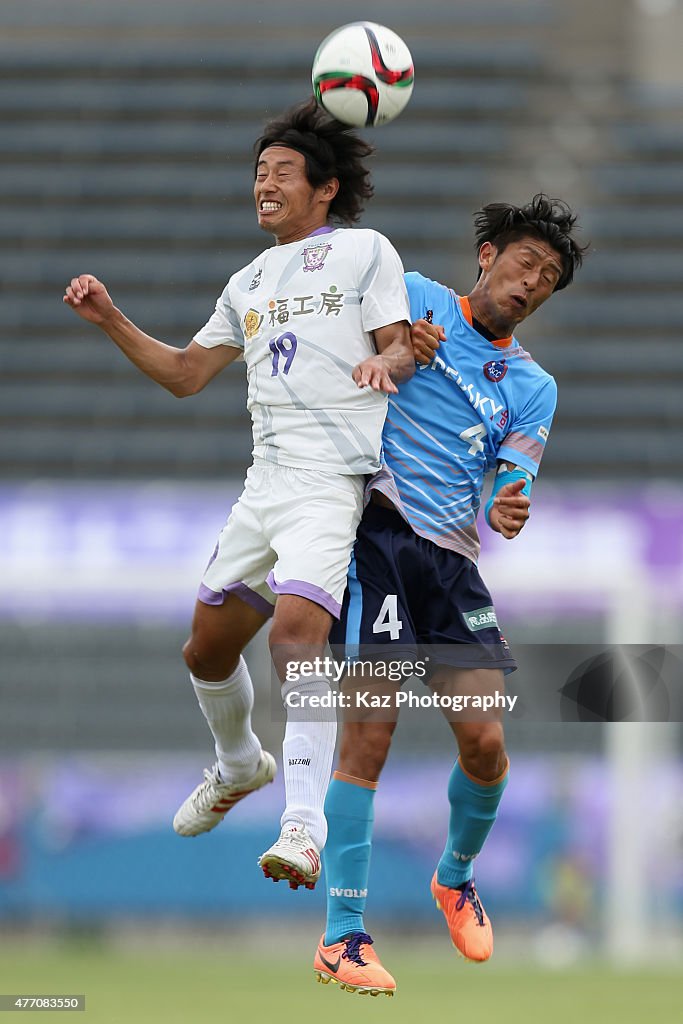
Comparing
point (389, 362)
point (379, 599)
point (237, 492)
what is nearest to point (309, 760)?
point (379, 599)

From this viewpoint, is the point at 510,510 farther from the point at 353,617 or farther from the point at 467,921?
the point at 467,921

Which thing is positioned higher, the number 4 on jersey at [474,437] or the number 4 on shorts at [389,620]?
Answer: the number 4 on jersey at [474,437]

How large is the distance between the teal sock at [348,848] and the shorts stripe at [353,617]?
0.41m

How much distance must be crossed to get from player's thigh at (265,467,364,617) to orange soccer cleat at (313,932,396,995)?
93 cm

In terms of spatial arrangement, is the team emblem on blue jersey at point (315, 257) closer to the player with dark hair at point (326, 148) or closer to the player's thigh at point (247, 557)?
the player with dark hair at point (326, 148)

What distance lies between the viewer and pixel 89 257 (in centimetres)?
1719

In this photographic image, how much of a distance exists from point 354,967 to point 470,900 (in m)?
0.68

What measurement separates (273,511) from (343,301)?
2.03 ft

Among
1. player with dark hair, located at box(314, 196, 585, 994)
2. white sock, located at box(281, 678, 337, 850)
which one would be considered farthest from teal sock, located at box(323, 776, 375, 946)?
white sock, located at box(281, 678, 337, 850)

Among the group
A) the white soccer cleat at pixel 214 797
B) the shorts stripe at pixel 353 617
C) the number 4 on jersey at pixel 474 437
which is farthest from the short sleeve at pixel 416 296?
the white soccer cleat at pixel 214 797

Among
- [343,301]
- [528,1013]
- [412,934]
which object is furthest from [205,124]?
[343,301]

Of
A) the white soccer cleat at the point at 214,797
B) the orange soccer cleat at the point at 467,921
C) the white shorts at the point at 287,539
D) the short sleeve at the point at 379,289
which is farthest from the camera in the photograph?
the white soccer cleat at the point at 214,797

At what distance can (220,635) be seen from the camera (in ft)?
16.8

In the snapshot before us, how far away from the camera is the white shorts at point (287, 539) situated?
15.6ft
